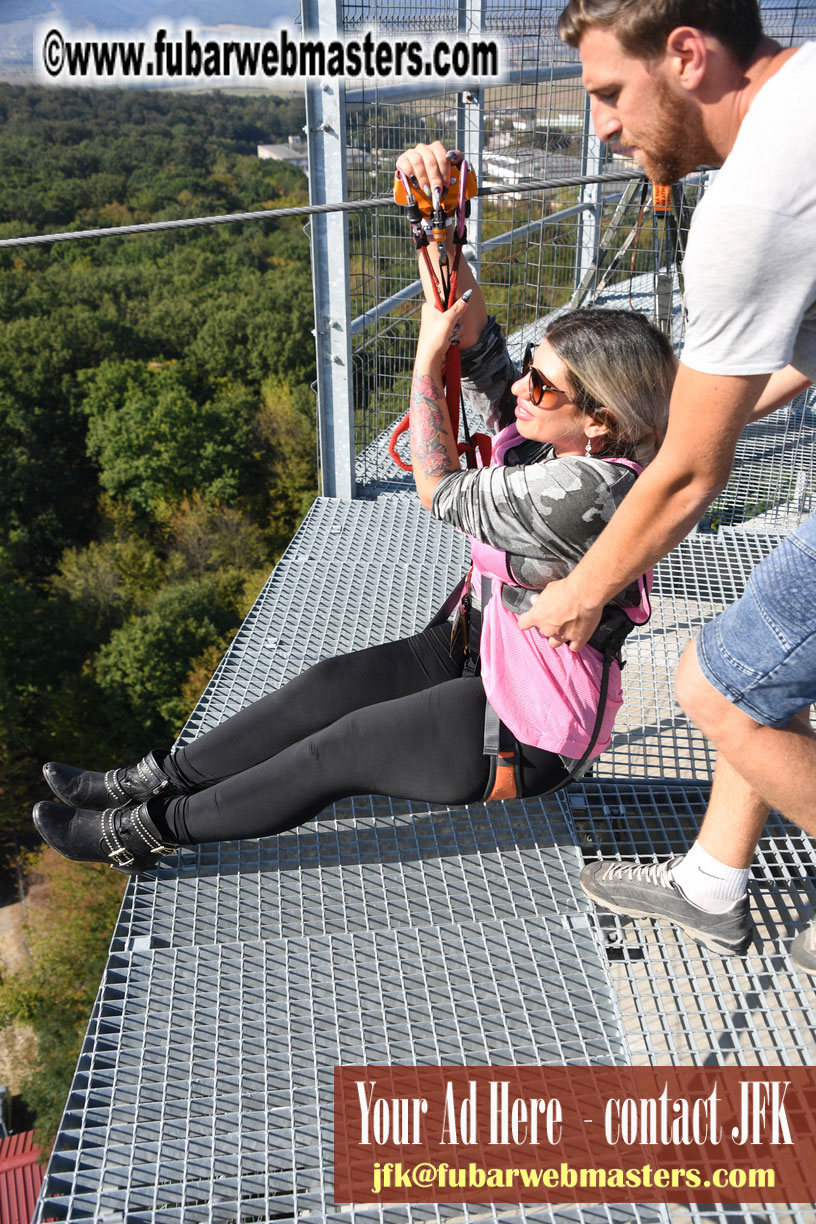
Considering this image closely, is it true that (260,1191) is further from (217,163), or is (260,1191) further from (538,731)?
(217,163)

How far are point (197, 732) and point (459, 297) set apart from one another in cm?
122

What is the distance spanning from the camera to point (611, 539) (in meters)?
1.42

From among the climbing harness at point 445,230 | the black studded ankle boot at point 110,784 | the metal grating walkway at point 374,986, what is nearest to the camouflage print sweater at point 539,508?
the climbing harness at point 445,230

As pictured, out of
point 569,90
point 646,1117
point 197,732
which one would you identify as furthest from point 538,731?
point 569,90

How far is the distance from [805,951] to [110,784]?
144 cm

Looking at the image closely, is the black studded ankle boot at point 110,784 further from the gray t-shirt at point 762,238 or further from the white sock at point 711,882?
the gray t-shirt at point 762,238

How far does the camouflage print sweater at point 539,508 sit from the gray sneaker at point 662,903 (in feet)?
1.74

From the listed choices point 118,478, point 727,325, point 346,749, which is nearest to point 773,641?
point 727,325

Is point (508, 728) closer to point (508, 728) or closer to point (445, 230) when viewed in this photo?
point (508, 728)

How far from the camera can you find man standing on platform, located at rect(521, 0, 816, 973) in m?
1.08

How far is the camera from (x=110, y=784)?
81.2 inches

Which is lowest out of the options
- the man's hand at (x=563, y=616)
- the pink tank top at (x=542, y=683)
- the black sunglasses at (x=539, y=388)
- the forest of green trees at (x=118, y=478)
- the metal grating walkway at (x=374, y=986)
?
the forest of green trees at (x=118, y=478)

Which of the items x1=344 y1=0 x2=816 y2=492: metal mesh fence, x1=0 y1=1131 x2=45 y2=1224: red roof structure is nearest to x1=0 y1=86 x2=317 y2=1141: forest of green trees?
x1=0 y1=1131 x2=45 y2=1224: red roof structure

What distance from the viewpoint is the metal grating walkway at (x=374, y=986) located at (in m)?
1.47
